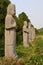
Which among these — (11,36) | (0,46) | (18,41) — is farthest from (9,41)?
(18,41)

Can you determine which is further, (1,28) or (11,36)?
(1,28)

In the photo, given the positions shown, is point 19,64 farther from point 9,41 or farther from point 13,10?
point 13,10

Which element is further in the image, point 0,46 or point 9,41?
point 0,46

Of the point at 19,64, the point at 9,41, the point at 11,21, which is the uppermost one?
the point at 11,21

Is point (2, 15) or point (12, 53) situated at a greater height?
point (2, 15)

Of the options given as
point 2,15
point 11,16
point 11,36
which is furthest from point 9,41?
Result: point 2,15

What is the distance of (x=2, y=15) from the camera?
2684cm

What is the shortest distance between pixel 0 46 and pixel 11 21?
36.2 ft

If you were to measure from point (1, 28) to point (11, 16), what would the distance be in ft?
38.2

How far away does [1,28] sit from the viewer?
86.2 feet

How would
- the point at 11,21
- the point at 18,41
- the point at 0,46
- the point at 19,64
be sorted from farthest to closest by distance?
the point at 18,41
the point at 0,46
the point at 11,21
the point at 19,64

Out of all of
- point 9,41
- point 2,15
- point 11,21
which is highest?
point 2,15

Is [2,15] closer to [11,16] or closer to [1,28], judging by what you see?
[1,28]

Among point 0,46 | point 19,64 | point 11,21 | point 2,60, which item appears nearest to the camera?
point 19,64
